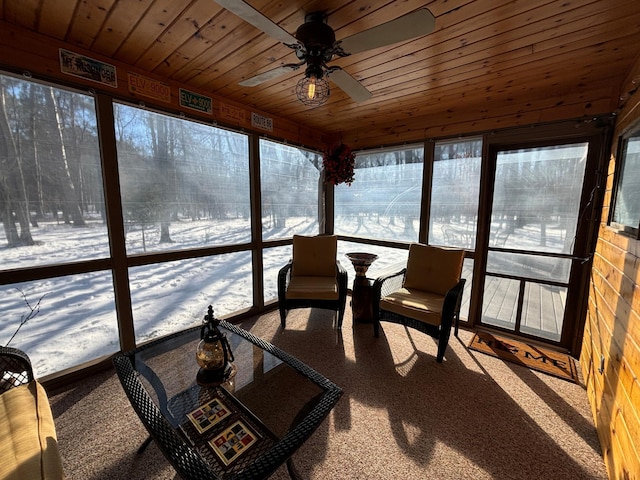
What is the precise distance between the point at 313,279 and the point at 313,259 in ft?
0.87

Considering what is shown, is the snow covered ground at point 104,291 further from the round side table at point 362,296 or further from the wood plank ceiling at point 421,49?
the wood plank ceiling at point 421,49

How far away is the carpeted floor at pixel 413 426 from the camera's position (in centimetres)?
140

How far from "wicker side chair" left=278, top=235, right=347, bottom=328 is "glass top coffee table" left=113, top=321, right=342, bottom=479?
108 cm

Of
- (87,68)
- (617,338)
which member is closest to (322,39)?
(87,68)

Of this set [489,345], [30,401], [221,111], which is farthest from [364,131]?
[30,401]

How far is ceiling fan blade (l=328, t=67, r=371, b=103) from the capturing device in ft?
5.52

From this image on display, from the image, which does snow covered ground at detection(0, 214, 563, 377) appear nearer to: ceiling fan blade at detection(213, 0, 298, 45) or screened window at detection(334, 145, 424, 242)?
screened window at detection(334, 145, 424, 242)

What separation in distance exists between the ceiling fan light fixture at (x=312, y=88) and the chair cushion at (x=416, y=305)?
71.0 inches

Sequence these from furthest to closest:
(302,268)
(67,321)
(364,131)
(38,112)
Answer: (364,131) < (302,268) < (67,321) < (38,112)

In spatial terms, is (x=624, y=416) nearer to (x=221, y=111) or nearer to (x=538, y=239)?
(x=538, y=239)

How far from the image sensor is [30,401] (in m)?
1.21

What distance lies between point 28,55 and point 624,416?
12.6ft

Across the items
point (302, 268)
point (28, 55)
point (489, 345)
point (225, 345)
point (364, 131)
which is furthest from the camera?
point (364, 131)

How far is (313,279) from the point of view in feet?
10.1
